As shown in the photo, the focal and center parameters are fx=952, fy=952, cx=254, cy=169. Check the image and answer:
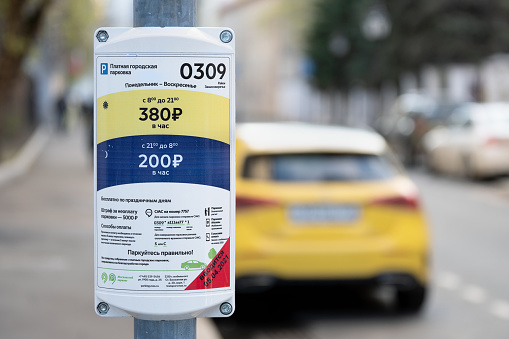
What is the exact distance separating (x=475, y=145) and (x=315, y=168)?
1463 cm

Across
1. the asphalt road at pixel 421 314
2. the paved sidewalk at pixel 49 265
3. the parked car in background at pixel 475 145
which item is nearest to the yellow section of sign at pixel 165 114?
the paved sidewalk at pixel 49 265

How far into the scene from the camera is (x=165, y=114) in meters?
2.68

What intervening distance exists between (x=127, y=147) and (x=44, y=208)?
12275 mm

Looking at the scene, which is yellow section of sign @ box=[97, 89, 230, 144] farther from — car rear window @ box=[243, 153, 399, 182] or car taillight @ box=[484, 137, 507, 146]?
car taillight @ box=[484, 137, 507, 146]

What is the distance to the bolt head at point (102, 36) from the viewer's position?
273 centimetres

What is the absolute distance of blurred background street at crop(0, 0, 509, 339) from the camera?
23.9 feet

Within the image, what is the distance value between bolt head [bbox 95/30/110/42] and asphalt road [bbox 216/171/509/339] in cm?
460

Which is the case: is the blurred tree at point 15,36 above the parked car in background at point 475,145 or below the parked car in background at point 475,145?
above

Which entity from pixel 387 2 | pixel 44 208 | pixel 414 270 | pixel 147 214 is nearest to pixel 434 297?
pixel 414 270

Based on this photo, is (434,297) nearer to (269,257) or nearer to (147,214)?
(269,257)

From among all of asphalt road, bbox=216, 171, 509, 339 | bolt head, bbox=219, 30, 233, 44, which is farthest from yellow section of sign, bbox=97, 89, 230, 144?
asphalt road, bbox=216, 171, 509, 339

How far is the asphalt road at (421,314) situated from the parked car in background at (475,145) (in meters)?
9.36

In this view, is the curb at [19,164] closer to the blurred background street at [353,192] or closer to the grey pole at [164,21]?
the blurred background street at [353,192]

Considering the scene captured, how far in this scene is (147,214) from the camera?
2684mm
